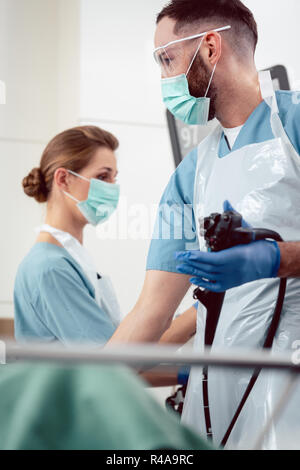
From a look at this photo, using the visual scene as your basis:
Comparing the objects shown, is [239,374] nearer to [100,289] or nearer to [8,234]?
[100,289]

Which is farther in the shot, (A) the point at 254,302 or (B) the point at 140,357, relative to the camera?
(A) the point at 254,302

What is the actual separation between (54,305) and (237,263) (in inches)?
21.2

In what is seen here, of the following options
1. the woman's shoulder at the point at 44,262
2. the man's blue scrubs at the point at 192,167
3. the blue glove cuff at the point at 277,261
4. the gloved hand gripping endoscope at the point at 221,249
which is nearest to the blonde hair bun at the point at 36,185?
the woman's shoulder at the point at 44,262

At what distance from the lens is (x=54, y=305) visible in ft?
4.24

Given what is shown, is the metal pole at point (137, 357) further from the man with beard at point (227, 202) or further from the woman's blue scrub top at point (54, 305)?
the woman's blue scrub top at point (54, 305)

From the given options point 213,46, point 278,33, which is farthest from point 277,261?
point 278,33

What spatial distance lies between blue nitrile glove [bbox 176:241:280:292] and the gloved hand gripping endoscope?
3 centimetres

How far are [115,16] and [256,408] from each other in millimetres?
1065

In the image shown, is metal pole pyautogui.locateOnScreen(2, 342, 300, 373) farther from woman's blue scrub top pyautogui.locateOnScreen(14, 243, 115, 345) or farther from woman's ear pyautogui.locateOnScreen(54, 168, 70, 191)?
woman's ear pyautogui.locateOnScreen(54, 168, 70, 191)

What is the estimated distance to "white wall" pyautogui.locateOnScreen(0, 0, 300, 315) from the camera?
4.79 feet

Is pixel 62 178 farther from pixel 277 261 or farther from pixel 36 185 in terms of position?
pixel 277 261

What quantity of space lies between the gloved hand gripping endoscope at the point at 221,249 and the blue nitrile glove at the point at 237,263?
0.09ft

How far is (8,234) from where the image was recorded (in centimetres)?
147

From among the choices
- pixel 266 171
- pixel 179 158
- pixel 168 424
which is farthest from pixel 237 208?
pixel 168 424
